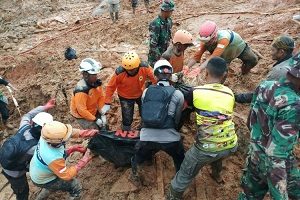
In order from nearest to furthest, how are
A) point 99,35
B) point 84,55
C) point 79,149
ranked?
1. point 79,149
2. point 84,55
3. point 99,35

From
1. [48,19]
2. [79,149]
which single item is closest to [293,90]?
[79,149]

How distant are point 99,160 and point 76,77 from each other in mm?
3425

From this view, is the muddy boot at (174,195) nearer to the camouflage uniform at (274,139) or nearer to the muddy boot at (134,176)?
Answer: the muddy boot at (134,176)

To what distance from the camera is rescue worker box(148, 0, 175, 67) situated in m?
6.43

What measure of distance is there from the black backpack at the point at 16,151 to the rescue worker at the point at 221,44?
2.64m

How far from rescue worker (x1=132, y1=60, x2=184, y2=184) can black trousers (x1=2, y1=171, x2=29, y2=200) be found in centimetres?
188

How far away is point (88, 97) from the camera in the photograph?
5395 millimetres

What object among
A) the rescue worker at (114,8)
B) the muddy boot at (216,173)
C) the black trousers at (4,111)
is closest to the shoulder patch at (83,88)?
the muddy boot at (216,173)

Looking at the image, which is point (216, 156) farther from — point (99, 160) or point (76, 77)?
point (76, 77)

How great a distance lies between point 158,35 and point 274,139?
3690 mm

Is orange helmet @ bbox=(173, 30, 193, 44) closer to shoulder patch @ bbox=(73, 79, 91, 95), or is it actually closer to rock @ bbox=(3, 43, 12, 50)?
shoulder patch @ bbox=(73, 79, 91, 95)

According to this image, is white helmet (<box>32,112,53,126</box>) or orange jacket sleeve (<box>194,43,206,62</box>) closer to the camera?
white helmet (<box>32,112,53,126</box>)

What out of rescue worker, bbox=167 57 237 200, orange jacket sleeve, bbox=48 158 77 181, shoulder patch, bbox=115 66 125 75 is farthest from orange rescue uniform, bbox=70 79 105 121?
rescue worker, bbox=167 57 237 200

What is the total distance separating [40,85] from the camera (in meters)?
8.92
